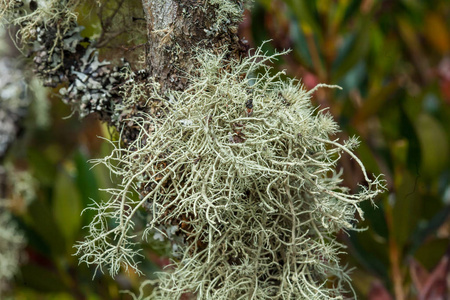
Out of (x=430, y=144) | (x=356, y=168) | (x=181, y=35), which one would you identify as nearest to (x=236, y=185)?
(x=181, y=35)

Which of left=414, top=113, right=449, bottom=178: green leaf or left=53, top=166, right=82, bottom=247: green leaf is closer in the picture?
left=414, top=113, right=449, bottom=178: green leaf

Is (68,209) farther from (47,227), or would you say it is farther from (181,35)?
(181,35)

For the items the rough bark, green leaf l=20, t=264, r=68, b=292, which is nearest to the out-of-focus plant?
the rough bark

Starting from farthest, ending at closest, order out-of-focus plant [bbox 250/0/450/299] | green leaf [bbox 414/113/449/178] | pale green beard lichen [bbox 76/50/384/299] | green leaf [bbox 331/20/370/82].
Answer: green leaf [bbox 331/20/370/82] < green leaf [bbox 414/113/449/178] < out-of-focus plant [bbox 250/0/450/299] < pale green beard lichen [bbox 76/50/384/299]

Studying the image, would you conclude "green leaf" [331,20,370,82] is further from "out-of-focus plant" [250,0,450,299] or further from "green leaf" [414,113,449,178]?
"green leaf" [414,113,449,178]

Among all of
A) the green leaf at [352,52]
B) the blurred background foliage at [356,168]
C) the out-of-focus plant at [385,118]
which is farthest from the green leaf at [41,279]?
the green leaf at [352,52]
